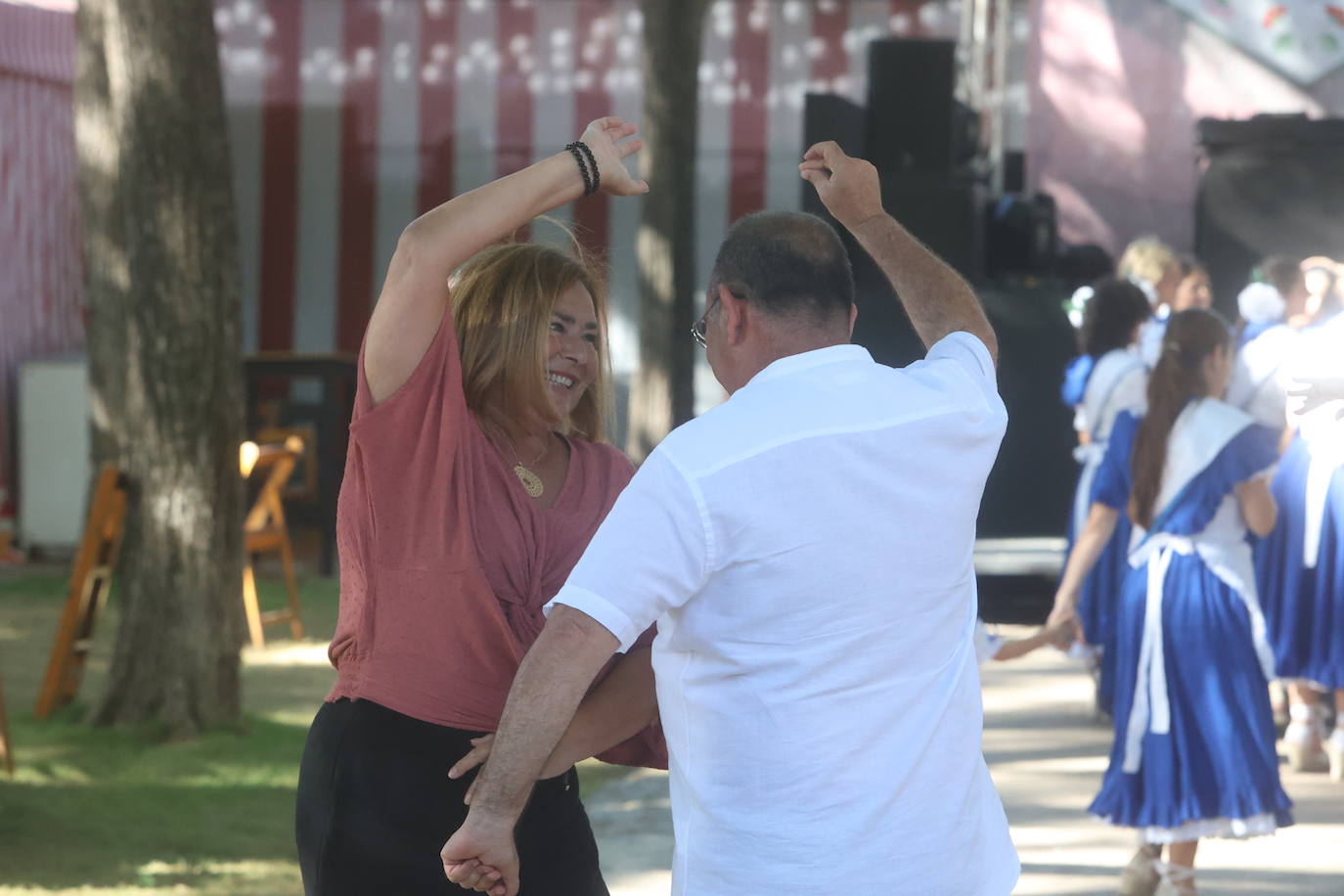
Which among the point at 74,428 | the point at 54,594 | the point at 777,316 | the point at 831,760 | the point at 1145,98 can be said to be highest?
the point at 1145,98

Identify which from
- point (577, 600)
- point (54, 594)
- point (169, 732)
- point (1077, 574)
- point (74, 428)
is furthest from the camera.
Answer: point (74, 428)

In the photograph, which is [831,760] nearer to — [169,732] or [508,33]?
[169,732]

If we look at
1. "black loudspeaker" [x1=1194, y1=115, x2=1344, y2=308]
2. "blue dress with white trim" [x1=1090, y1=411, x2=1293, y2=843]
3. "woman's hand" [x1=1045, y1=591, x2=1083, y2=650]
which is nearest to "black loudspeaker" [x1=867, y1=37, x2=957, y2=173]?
"black loudspeaker" [x1=1194, y1=115, x2=1344, y2=308]

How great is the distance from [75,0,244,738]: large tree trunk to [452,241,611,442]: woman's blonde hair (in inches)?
154

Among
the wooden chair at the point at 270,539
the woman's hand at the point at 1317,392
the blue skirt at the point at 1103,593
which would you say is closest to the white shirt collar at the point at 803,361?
the woman's hand at the point at 1317,392

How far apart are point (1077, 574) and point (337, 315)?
11.5 meters

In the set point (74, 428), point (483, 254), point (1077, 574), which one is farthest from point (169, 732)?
point (74, 428)

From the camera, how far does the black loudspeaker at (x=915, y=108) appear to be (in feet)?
32.1

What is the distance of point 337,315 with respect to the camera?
15.4m

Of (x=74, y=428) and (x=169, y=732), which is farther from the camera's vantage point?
(x=74, y=428)

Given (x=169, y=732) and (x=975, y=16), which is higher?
(x=975, y=16)

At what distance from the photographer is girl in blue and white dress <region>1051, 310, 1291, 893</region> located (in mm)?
4328

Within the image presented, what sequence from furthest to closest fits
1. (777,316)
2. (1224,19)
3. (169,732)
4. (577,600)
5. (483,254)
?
(1224,19) → (169,732) → (483,254) → (777,316) → (577,600)

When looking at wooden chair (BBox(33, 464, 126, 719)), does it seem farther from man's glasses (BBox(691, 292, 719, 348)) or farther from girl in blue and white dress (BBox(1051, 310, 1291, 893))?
man's glasses (BBox(691, 292, 719, 348))
